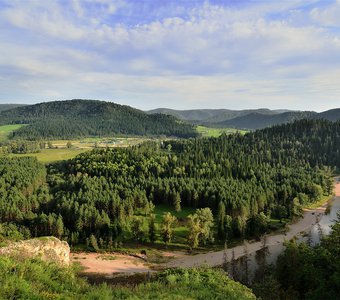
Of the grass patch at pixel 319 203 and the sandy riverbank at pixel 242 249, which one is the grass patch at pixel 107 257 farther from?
the grass patch at pixel 319 203

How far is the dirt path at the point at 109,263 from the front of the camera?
8138 cm

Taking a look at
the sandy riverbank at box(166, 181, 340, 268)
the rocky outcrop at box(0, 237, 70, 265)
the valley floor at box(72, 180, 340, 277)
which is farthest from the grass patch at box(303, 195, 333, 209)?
the rocky outcrop at box(0, 237, 70, 265)

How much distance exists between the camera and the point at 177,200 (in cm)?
11925

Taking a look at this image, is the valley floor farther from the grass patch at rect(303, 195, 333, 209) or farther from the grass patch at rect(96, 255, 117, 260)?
the grass patch at rect(303, 195, 333, 209)

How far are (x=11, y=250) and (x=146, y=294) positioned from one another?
47.6 feet

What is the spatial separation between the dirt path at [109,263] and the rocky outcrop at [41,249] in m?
39.7

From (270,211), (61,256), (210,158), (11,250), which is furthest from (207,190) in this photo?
(11,250)

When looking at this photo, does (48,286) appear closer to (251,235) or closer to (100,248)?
(100,248)

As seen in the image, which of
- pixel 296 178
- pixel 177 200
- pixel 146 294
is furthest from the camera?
pixel 296 178

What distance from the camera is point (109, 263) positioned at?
8525cm

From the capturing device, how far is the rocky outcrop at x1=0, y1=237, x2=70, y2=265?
32.7 m

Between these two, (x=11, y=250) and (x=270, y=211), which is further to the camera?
(x=270, y=211)

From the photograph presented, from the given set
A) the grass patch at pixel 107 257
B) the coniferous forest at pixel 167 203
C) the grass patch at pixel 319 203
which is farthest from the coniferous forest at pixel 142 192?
the grass patch at pixel 107 257

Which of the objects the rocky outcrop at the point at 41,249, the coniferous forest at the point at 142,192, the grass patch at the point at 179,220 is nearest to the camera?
the rocky outcrop at the point at 41,249
